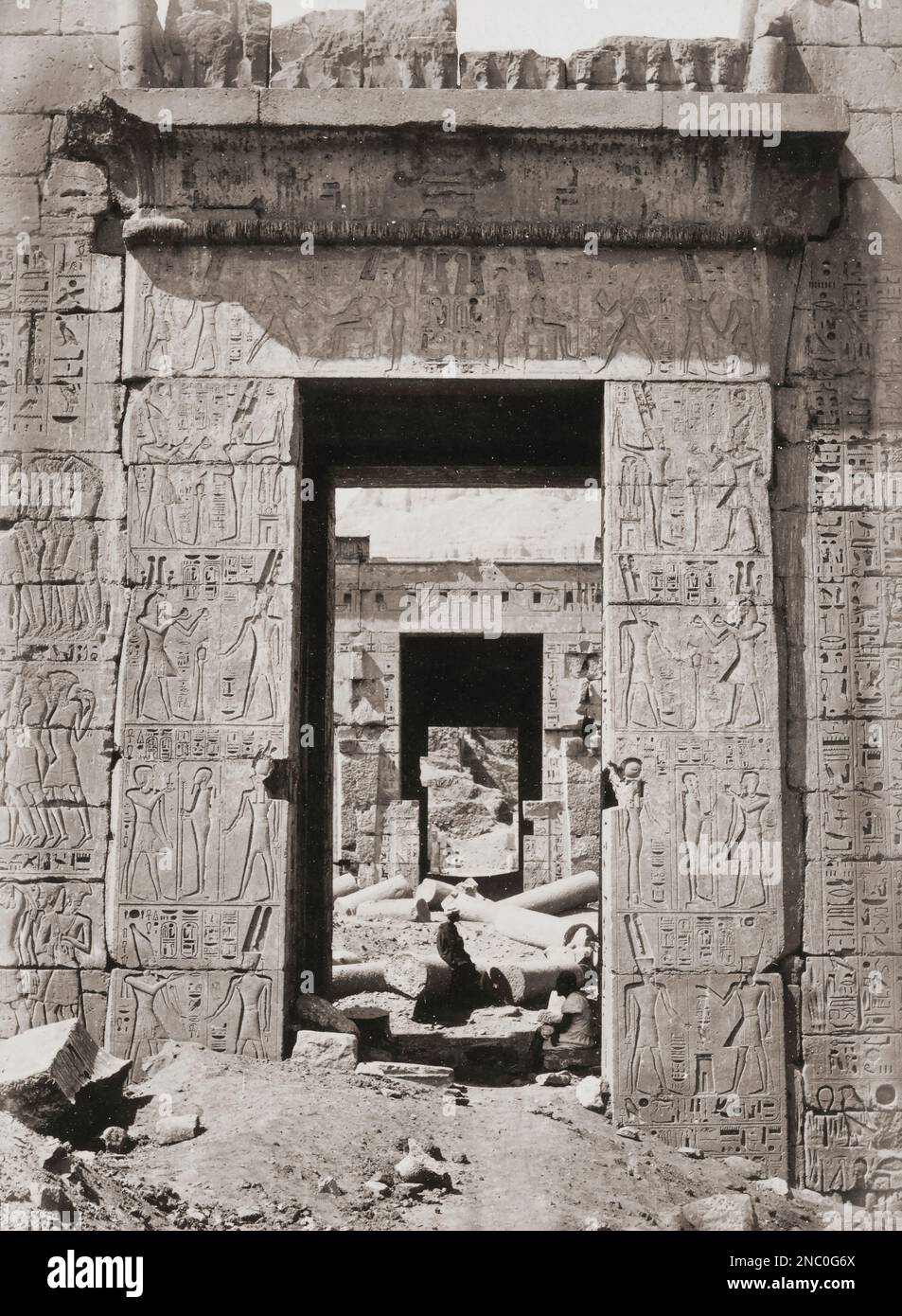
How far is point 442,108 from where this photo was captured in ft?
21.5

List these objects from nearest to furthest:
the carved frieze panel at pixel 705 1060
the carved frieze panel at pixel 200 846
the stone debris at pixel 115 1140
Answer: the stone debris at pixel 115 1140, the carved frieze panel at pixel 705 1060, the carved frieze panel at pixel 200 846

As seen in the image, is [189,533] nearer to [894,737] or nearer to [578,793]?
[894,737]

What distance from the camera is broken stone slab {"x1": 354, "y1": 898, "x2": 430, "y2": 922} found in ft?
47.1

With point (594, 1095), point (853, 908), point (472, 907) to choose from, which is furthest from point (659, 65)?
point (472, 907)

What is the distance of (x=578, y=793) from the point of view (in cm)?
1669

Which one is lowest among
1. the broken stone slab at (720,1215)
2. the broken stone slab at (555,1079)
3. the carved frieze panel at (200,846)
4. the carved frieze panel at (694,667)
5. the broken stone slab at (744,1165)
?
the broken stone slab at (744,1165)

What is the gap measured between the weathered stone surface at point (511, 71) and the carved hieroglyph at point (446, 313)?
0.83 m

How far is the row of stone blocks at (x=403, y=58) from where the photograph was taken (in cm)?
672

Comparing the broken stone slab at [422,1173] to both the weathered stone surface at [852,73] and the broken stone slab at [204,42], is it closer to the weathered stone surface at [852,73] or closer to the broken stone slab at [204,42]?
the broken stone slab at [204,42]

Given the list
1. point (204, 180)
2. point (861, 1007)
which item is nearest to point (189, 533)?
point (204, 180)

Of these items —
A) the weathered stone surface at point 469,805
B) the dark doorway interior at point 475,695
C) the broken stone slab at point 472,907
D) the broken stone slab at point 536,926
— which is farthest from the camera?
the weathered stone surface at point 469,805

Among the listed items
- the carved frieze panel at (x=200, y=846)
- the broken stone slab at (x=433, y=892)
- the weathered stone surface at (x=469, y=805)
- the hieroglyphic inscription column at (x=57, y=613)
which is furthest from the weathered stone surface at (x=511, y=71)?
the weathered stone surface at (x=469, y=805)

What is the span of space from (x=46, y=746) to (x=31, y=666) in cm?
39

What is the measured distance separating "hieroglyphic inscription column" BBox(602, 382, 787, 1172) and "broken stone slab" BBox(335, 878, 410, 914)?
8.84 metres
